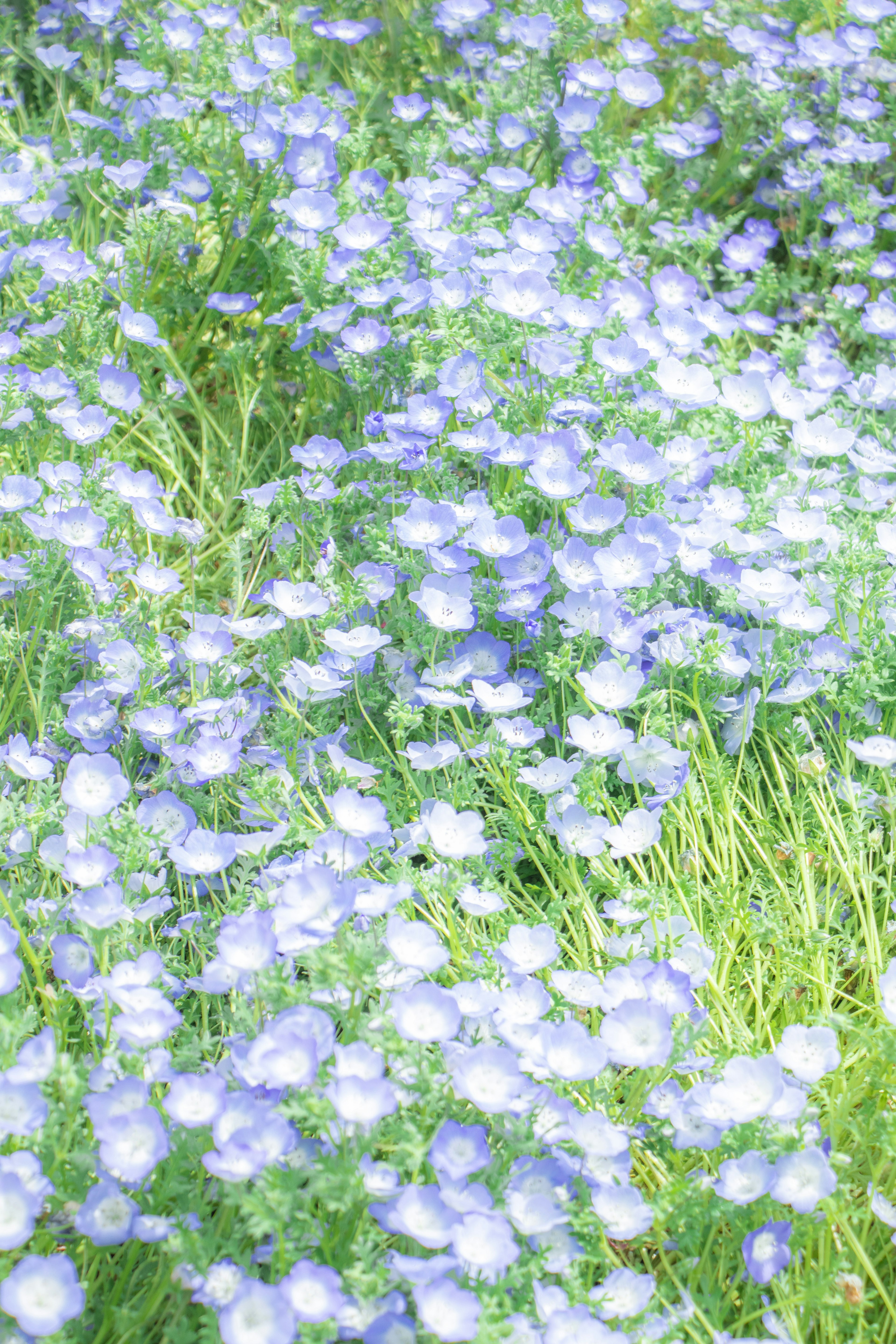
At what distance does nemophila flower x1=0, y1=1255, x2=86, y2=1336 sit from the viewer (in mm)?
1181

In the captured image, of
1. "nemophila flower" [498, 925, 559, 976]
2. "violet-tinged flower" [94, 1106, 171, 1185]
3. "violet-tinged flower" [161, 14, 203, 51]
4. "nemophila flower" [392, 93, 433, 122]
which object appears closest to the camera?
"violet-tinged flower" [94, 1106, 171, 1185]

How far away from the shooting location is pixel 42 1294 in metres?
1.22

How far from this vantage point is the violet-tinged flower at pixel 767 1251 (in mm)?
1356

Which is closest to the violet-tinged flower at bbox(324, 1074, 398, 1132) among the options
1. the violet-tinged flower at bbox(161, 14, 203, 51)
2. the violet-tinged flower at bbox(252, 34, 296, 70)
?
the violet-tinged flower at bbox(252, 34, 296, 70)

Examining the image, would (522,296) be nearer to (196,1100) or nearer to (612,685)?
(612,685)

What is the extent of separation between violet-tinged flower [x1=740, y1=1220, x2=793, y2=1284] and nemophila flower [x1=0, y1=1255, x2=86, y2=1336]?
2.51 ft

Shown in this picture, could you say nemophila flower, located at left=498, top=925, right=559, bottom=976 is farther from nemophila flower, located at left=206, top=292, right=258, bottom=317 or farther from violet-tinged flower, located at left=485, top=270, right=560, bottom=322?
nemophila flower, located at left=206, top=292, right=258, bottom=317

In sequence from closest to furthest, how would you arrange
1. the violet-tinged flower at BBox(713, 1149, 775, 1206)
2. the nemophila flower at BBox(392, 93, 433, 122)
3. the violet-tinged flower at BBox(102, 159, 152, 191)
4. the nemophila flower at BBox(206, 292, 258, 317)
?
1. the violet-tinged flower at BBox(713, 1149, 775, 1206)
2. the violet-tinged flower at BBox(102, 159, 152, 191)
3. the nemophila flower at BBox(206, 292, 258, 317)
4. the nemophila flower at BBox(392, 93, 433, 122)

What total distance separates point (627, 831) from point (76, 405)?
4.73 feet

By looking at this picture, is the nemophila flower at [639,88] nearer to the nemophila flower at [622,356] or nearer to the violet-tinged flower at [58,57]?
the nemophila flower at [622,356]

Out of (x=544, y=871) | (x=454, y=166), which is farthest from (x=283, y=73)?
(x=544, y=871)

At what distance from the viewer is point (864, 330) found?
2932mm

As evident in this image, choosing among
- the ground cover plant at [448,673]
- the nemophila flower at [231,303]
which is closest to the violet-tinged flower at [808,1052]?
the ground cover plant at [448,673]

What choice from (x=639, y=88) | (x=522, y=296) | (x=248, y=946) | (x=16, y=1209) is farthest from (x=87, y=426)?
(x=639, y=88)
